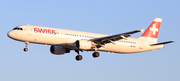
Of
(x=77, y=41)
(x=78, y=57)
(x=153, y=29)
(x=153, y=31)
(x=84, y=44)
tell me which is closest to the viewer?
(x=84, y=44)

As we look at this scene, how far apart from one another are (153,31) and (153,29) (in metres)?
0.50

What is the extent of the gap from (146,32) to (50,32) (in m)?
20.7

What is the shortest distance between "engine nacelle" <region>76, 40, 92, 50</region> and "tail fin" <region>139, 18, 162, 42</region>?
1396 centimetres

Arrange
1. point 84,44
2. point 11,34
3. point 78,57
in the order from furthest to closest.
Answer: point 78,57
point 84,44
point 11,34

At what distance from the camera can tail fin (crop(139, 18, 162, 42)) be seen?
6625cm

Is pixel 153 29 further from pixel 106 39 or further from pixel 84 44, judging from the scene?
pixel 84 44

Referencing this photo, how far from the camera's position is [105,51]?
197 ft

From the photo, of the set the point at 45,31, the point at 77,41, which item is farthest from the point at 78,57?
the point at 45,31

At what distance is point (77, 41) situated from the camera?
55.4m

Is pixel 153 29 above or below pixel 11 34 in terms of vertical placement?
above

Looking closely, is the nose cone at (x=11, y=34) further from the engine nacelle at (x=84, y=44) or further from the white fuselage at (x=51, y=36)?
the engine nacelle at (x=84, y=44)

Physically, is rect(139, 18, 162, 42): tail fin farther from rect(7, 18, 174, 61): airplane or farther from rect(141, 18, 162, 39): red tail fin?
rect(7, 18, 174, 61): airplane

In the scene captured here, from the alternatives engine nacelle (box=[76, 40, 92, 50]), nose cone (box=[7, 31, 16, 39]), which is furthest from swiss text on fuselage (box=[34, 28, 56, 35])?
engine nacelle (box=[76, 40, 92, 50])

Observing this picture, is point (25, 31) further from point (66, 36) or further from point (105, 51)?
point (105, 51)
